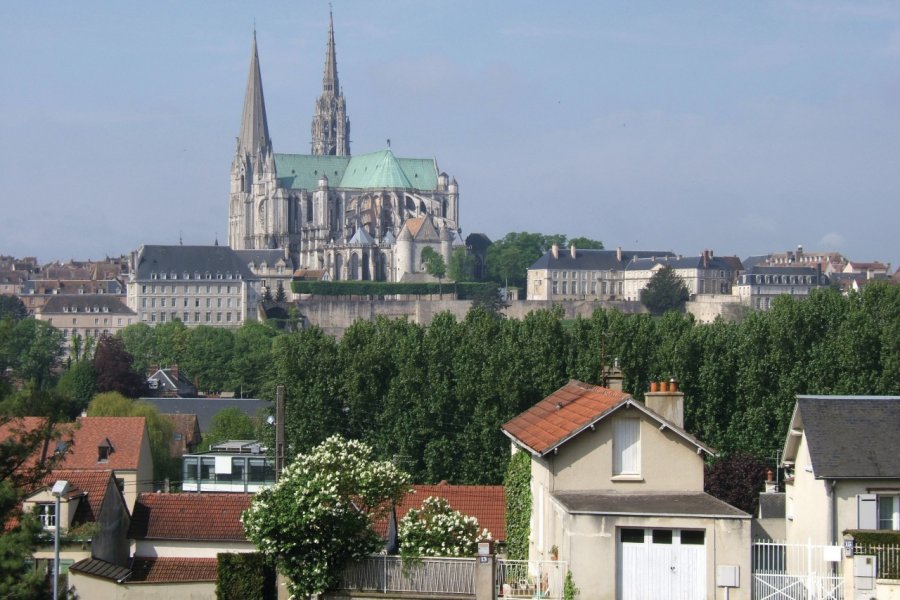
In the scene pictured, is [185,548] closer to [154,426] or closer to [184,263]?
[154,426]

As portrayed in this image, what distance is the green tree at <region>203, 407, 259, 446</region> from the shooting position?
2534 inches

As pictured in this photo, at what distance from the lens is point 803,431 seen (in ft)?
72.2

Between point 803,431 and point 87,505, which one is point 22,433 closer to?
point 87,505

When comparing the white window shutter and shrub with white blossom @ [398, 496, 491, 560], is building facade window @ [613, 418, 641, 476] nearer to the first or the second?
shrub with white blossom @ [398, 496, 491, 560]

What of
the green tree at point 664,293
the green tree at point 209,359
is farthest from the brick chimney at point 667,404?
the green tree at point 664,293

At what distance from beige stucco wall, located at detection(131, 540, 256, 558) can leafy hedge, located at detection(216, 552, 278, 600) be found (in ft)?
15.2

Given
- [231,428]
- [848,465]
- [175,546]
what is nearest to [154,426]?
[231,428]

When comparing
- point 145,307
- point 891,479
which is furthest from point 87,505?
point 145,307

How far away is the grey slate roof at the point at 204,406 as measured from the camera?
247ft

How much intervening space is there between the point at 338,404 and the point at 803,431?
27626 mm

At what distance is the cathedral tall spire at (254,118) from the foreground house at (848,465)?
15860cm

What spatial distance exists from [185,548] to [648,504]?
11464 mm

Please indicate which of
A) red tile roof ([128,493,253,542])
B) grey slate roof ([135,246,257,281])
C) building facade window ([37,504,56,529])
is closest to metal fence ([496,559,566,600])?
red tile roof ([128,493,253,542])

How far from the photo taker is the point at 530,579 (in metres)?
20.5
